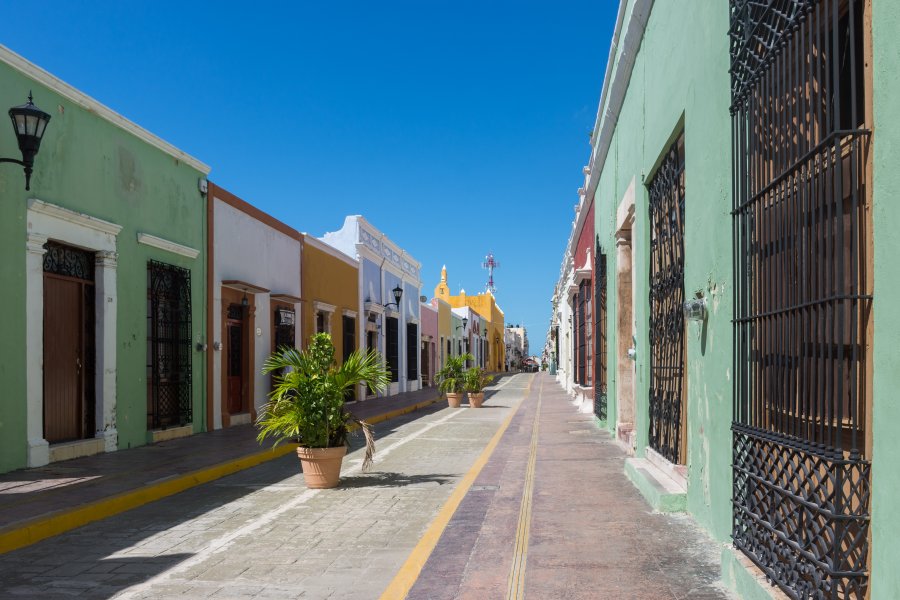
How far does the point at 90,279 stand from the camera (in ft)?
38.8

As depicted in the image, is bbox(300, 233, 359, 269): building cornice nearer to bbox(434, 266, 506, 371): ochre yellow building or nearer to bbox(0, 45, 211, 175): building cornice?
bbox(0, 45, 211, 175): building cornice

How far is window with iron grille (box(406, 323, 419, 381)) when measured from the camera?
116ft

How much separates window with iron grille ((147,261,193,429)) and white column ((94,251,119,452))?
1257mm

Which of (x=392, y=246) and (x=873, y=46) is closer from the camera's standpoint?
(x=873, y=46)

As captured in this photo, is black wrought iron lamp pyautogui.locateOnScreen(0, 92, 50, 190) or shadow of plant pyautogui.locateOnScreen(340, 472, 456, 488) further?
shadow of plant pyautogui.locateOnScreen(340, 472, 456, 488)

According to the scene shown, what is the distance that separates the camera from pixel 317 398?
8.65 meters

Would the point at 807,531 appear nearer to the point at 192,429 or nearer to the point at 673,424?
the point at 673,424

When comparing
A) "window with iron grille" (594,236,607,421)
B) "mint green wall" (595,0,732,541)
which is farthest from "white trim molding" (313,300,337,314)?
"mint green wall" (595,0,732,541)

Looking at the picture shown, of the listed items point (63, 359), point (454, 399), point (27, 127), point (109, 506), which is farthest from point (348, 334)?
point (109, 506)

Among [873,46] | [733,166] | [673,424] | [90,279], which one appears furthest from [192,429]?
[873,46]

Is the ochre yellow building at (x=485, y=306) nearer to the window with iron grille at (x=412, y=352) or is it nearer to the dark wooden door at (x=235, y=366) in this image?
the window with iron grille at (x=412, y=352)

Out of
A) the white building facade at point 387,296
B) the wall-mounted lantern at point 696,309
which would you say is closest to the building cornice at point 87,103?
the wall-mounted lantern at point 696,309

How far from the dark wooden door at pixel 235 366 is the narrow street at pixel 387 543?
754 centimetres

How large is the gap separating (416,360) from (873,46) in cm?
3394
